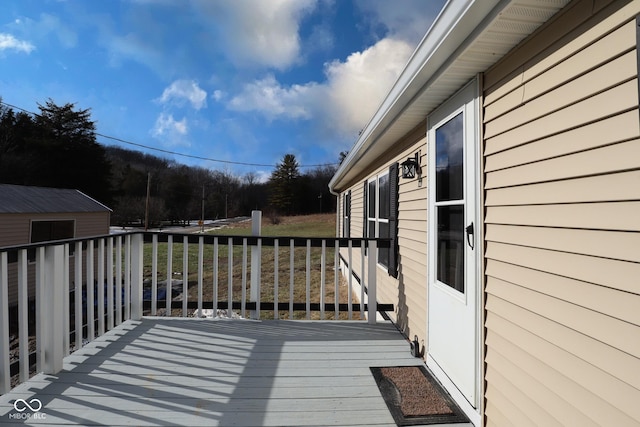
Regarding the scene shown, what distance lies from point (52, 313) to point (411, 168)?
9.79 ft

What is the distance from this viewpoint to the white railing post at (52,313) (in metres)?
2.36

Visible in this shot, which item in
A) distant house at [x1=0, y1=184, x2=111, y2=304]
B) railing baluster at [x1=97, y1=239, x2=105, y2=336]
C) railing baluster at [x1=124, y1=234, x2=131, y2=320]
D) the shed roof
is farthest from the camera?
the shed roof

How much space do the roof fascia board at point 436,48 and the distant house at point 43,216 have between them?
11.7 meters

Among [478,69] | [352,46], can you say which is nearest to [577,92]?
[478,69]

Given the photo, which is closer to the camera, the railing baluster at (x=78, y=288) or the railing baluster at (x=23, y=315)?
the railing baluster at (x=23, y=315)

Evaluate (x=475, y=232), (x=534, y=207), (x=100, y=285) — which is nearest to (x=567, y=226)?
(x=534, y=207)

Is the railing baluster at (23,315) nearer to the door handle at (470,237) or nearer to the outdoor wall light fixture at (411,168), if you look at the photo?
the door handle at (470,237)

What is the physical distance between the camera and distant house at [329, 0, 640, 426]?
112cm

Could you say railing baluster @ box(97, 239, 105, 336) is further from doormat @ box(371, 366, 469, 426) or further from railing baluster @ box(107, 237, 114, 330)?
doormat @ box(371, 366, 469, 426)

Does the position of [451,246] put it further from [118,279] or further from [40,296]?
[118,279]

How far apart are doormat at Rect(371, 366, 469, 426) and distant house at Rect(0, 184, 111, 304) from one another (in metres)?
11.6

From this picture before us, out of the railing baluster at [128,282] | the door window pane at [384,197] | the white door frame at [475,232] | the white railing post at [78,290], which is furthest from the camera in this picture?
the door window pane at [384,197]

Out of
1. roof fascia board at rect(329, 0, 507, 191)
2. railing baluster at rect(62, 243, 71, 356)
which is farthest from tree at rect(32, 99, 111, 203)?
roof fascia board at rect(329, 0, 507, 191)

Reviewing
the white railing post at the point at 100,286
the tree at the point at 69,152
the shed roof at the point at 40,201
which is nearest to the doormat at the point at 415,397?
the white railing post at the point at 100,286
